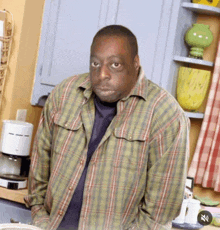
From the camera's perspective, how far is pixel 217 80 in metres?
2.46

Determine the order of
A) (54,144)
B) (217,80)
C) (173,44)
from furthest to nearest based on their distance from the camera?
1. (217,80)
2. (173,44)
3. (54,144)

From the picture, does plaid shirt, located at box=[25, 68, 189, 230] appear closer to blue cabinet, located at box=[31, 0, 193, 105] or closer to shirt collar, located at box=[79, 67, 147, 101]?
shirt collar, located at box=[79, 67, 147, 101]

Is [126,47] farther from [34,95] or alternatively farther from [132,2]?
[34,95]

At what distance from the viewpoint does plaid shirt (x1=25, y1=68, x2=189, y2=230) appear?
1.50 m

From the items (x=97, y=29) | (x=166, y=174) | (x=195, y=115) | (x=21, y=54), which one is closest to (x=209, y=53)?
(x=195, y=115)

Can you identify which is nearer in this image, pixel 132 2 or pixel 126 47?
pixel 126 47

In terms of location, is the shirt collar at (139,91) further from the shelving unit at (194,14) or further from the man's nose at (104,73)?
the shelving unit at (194,14)

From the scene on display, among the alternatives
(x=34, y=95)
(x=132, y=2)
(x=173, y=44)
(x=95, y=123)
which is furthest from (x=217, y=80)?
(x=95, y=123)

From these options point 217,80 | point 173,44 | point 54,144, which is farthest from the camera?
point 217,80

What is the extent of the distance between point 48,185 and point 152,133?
A: 40 centimetres

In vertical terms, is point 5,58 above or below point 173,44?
below

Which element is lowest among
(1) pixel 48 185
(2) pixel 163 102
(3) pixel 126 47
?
(1) pixel 48 185

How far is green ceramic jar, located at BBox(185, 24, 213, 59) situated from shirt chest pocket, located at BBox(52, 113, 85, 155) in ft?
3.32

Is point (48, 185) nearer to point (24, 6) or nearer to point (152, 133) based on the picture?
point (152, 133)
